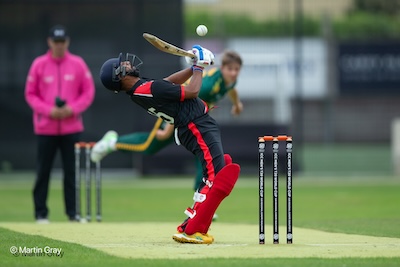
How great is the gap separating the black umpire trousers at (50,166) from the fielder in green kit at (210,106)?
1.45 ft

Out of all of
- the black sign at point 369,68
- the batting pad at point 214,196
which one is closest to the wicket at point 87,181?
the batting pad at point 214,196

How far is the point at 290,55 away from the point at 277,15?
59.7 inches

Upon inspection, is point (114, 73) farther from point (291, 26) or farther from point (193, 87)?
point (291, 26)

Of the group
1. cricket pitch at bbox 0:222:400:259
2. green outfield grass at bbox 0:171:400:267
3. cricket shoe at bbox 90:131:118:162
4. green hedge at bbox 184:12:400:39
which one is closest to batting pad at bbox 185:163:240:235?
cricket pitch at bbox 0:222:400:259

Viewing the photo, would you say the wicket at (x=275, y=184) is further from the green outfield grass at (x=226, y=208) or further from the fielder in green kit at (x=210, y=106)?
the fielder in green kit at (x=210, y=106)

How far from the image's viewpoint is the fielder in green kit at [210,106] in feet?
45.9

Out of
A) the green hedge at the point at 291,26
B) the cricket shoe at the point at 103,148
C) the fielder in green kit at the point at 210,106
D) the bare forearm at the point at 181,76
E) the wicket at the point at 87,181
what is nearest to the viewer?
the bare forearm at the point at 181,76

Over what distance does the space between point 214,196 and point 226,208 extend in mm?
7676

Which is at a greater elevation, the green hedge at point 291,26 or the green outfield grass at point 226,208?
the green hedge at point 291,26

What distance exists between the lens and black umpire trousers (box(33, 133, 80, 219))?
1460 centimetres

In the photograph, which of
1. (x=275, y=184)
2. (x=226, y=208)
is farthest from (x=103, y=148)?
(x=275, y=184)

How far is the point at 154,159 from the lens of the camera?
23359 mm

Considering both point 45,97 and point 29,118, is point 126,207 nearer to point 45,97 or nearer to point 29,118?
point 45,97

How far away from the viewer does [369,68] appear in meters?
32.8
